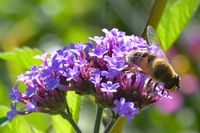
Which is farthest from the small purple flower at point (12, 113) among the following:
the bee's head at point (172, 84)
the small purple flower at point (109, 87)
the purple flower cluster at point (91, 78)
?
the bee's head at point (172, 84)

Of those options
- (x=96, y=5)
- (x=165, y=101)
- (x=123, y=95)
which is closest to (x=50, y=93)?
(x=123, y=95)

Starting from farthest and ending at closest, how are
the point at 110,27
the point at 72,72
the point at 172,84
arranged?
the point at 110,27, the point at 172,84, the point at 72,72

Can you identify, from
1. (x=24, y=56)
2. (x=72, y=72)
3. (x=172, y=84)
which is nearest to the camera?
(x=72, y=72)

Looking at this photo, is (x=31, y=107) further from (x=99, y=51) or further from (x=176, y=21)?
(x=176, y=21)

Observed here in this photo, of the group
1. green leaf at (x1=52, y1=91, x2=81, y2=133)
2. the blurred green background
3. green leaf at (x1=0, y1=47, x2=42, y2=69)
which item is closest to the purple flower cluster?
green leaf at (x1=52, y1=91, x2=81, y2=133)

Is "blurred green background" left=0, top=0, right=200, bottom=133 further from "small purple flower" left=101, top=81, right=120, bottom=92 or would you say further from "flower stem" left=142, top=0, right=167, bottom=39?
"small purple flower" left=101, top=81, right=120, bottom=92

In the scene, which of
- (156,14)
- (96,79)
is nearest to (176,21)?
(156,14)
